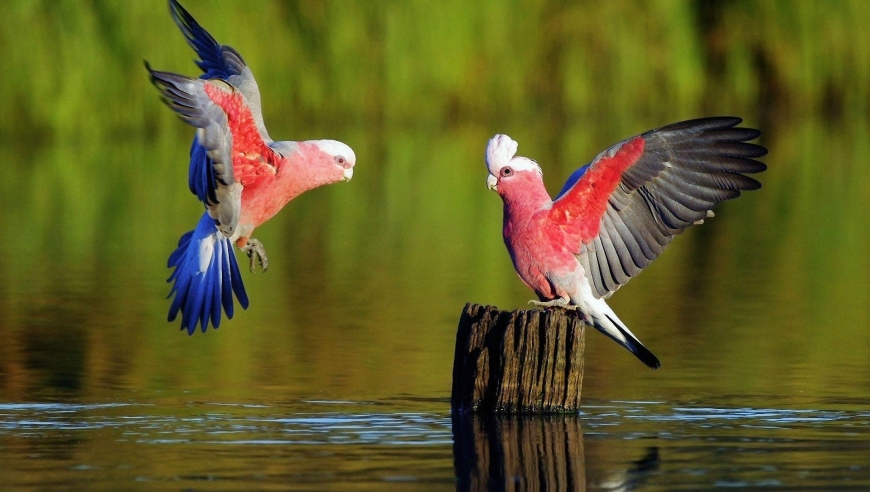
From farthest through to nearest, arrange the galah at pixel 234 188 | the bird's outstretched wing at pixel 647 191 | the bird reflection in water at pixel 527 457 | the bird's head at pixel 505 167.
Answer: the galah at pixel 234 188 < the bird's outstretched wing at pixel 647 191 < the bird's head at pixel 505 167 < the bird reflection in water at pixel 527 457

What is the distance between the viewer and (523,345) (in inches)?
299

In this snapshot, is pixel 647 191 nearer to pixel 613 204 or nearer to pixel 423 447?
pixel 613 204

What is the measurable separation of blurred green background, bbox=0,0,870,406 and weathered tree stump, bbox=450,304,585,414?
682 millimetres

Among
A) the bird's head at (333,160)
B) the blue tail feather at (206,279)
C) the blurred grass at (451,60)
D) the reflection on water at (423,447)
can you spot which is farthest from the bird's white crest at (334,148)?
the blurred grass at (451,60)

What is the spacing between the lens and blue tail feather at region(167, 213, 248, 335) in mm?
8422

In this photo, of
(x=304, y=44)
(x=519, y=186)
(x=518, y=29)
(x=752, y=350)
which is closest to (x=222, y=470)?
(x=519, y=186)

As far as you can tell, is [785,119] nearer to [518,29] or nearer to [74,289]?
[518,29]

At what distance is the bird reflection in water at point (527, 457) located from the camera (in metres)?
6.25

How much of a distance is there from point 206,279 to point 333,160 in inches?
34.2

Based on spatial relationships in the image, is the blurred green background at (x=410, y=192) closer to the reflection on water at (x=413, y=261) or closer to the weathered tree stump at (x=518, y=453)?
the reflection on water at (x=413, y=261)

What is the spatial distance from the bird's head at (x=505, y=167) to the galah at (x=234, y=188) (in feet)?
3.42

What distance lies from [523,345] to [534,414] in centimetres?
33

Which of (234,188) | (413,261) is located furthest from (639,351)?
(413,261)

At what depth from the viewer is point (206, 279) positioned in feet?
27.8
